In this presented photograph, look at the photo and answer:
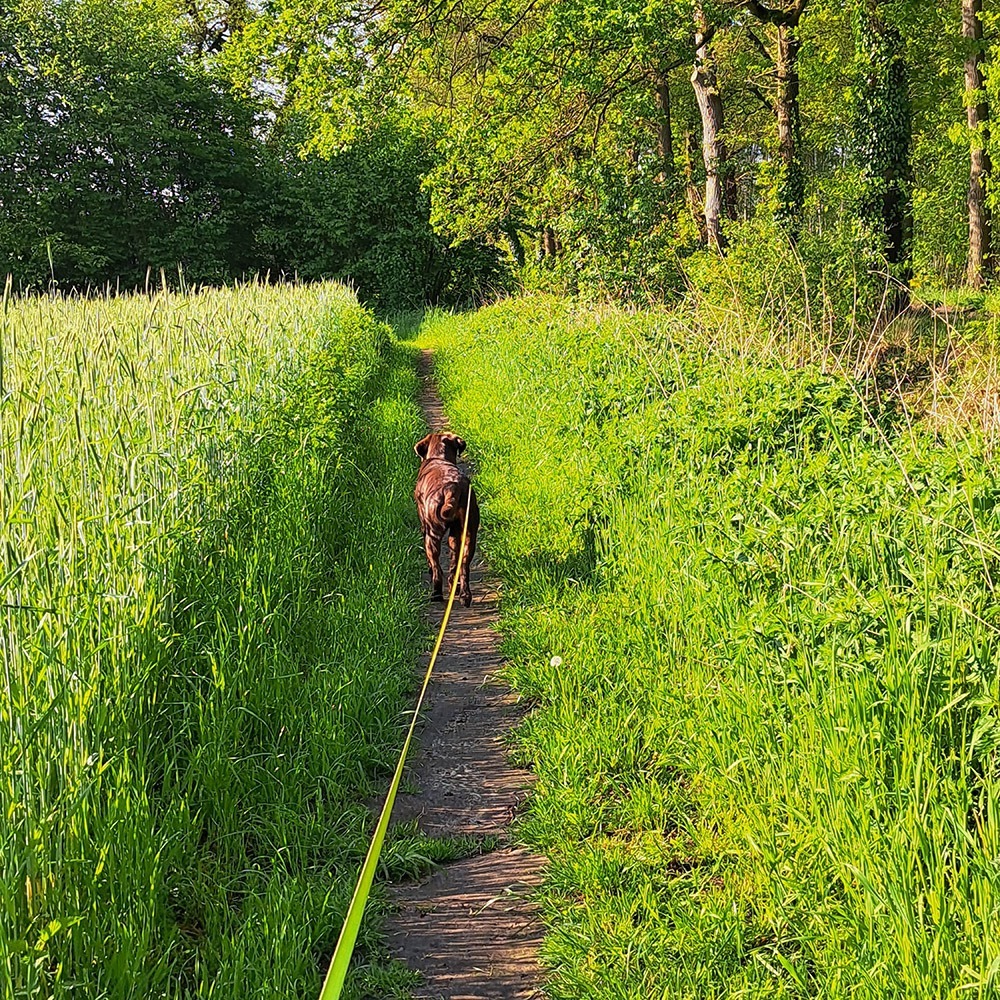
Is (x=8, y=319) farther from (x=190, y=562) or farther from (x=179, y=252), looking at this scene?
(x=179, y=252)

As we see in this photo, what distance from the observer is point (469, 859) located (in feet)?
12.0

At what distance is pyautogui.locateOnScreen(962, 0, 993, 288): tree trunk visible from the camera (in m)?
21.8

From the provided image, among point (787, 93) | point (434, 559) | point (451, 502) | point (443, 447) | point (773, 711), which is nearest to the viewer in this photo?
point (773, 711)

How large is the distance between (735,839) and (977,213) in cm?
2993

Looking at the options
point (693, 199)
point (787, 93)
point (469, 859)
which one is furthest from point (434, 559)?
point (787, 93)

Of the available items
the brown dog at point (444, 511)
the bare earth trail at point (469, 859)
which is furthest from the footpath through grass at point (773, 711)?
the brown dog at point (444, 511)

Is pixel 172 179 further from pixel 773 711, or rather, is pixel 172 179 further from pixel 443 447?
pixel 773 711

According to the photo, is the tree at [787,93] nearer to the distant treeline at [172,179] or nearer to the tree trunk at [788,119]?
the tree trunk at [788,119]

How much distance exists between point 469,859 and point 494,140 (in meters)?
15.2

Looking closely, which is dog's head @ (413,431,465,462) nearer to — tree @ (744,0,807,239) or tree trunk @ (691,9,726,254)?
tree trunk @ (691,9,726,254)

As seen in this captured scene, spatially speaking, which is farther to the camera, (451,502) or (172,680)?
(451,502)

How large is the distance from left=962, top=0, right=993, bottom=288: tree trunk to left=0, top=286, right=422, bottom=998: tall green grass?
876 inches

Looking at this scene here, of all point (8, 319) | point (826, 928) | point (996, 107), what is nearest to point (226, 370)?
point (8, 319)

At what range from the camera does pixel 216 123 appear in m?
32.5
